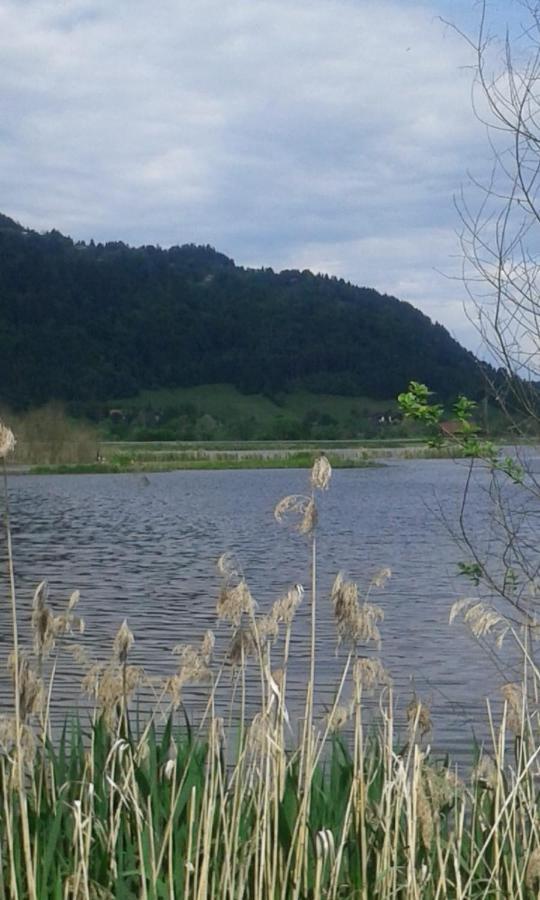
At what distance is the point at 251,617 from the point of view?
14.9ft

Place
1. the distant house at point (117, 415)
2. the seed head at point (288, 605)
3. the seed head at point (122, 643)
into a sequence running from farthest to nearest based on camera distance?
the distant house at point (117, 415)
the seed head at point (122, 643)
the seed head at point (288, 605)

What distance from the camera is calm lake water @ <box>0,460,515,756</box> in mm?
14133

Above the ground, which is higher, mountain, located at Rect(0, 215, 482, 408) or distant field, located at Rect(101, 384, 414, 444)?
mountain, located at Rect(0, 215, 482, 408)

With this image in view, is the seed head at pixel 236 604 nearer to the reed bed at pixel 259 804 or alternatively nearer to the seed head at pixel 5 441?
the reed bed at pixel 259 804

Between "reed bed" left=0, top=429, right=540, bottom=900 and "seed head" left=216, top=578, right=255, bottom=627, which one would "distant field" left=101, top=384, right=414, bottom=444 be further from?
"seed head" left=216, top=578, right=255, bottom=627

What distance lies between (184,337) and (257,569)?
160m

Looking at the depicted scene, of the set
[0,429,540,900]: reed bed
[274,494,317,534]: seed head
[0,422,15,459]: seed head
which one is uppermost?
[0,422,15,459]: seed head

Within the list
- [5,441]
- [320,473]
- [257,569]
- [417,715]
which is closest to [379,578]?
[417,715]

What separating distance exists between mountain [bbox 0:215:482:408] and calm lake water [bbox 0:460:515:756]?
102888mm

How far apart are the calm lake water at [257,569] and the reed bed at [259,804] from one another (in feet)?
6.90

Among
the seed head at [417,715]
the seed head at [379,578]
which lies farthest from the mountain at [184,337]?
Result: the seed head at [379,578]

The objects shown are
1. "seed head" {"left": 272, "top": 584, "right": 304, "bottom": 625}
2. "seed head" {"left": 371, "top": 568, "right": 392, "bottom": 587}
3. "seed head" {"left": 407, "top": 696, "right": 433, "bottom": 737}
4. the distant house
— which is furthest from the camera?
the distant house

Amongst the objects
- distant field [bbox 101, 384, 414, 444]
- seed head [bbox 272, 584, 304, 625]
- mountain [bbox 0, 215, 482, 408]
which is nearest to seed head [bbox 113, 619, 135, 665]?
seed head [bbox 272, 584, 304, 625]

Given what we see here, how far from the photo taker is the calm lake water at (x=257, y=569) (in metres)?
14.1
